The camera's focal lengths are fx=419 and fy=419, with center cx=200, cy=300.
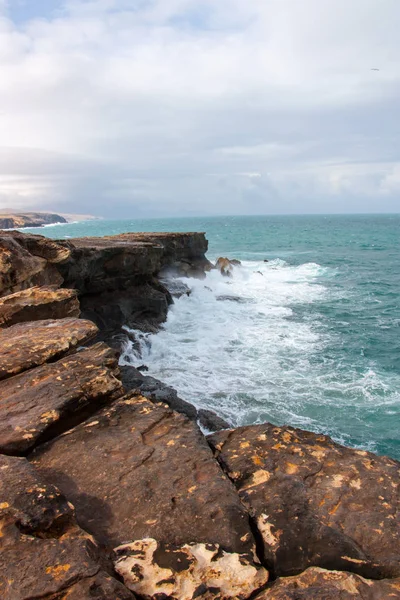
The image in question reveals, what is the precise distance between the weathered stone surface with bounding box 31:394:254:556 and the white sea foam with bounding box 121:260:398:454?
844cm

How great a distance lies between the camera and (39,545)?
13.0 ft

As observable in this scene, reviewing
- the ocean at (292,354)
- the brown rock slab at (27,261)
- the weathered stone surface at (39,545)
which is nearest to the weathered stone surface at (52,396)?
the weathered stone surface at (39,545)

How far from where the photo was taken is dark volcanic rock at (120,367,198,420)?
1352 centimetres

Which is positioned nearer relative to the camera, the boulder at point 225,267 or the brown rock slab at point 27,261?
the brown rock slab at point 27,261

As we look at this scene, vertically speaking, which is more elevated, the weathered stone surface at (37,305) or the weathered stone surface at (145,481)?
the weathered stone surface at (37,305)

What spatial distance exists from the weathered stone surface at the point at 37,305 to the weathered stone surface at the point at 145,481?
4697mm

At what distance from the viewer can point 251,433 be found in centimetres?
661

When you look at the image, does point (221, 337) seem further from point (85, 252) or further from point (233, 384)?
point (85, 252)

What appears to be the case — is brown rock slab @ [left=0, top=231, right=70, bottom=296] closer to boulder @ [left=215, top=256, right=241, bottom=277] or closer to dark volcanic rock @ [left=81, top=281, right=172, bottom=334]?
dark volcanic rock @ [left=81, top=281, right=172, bottom=334]

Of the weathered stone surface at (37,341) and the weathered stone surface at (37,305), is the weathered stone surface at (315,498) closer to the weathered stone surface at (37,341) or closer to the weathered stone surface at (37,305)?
the weathered stone surface at (37,341)

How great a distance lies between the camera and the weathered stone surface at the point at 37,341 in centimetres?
770

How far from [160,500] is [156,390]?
31.3 feet

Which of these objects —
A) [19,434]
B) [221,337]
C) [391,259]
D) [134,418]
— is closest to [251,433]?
[134,418]

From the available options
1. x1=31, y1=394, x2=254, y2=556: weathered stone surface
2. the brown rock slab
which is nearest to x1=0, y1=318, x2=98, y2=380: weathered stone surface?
x1=31, y1=394, x2=254, y2=556: weathered stone surface
